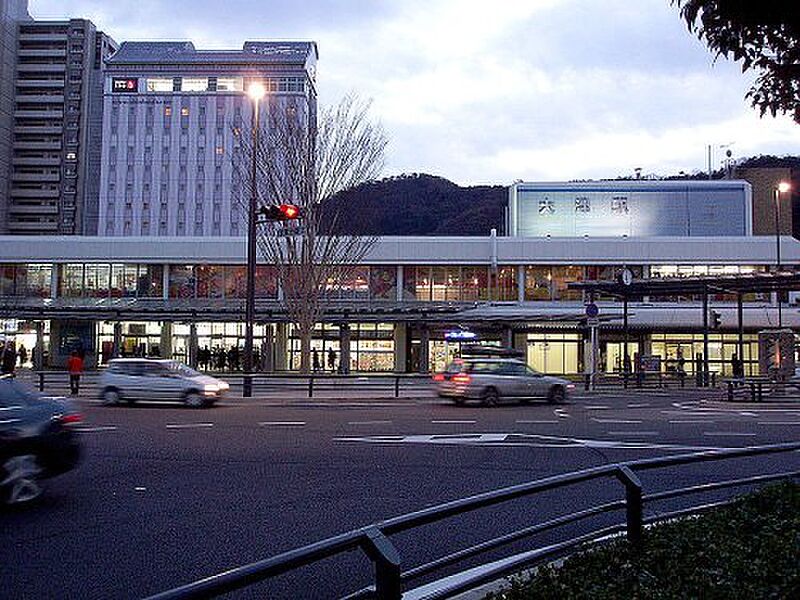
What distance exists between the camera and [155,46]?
118562 millimetres

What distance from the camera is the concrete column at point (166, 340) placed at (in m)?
50.0

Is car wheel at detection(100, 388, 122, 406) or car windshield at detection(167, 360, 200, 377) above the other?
car windshield at detection(167, 360, 200, 377)

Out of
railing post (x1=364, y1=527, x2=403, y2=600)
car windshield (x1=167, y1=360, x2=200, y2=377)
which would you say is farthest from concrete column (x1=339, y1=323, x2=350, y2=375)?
railing post (x1=364, y1=527, x2=403, y2=600)

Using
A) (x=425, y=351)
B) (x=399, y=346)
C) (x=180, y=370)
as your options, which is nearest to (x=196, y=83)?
(x=399, y=346)

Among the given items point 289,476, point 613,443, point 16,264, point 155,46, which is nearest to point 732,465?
point 613,443

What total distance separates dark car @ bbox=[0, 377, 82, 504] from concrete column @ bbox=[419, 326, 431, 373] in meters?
38.4

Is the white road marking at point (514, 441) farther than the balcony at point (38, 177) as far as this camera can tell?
No

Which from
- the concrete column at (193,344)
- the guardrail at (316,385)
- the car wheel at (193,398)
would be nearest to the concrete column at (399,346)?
the concrete column at (193,344)

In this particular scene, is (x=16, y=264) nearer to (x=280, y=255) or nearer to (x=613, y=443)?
(x=280, y=255)

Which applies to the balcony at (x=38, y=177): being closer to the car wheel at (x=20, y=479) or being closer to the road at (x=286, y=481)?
the road at (x=286, y=481)

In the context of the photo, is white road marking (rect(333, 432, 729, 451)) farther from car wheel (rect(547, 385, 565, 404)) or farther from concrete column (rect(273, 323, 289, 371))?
concrete column (rect(273, 323, 289, 371))

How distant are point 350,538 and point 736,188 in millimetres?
71055

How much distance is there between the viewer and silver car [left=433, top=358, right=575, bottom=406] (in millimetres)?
26359

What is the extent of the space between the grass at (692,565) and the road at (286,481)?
5.86 ft
